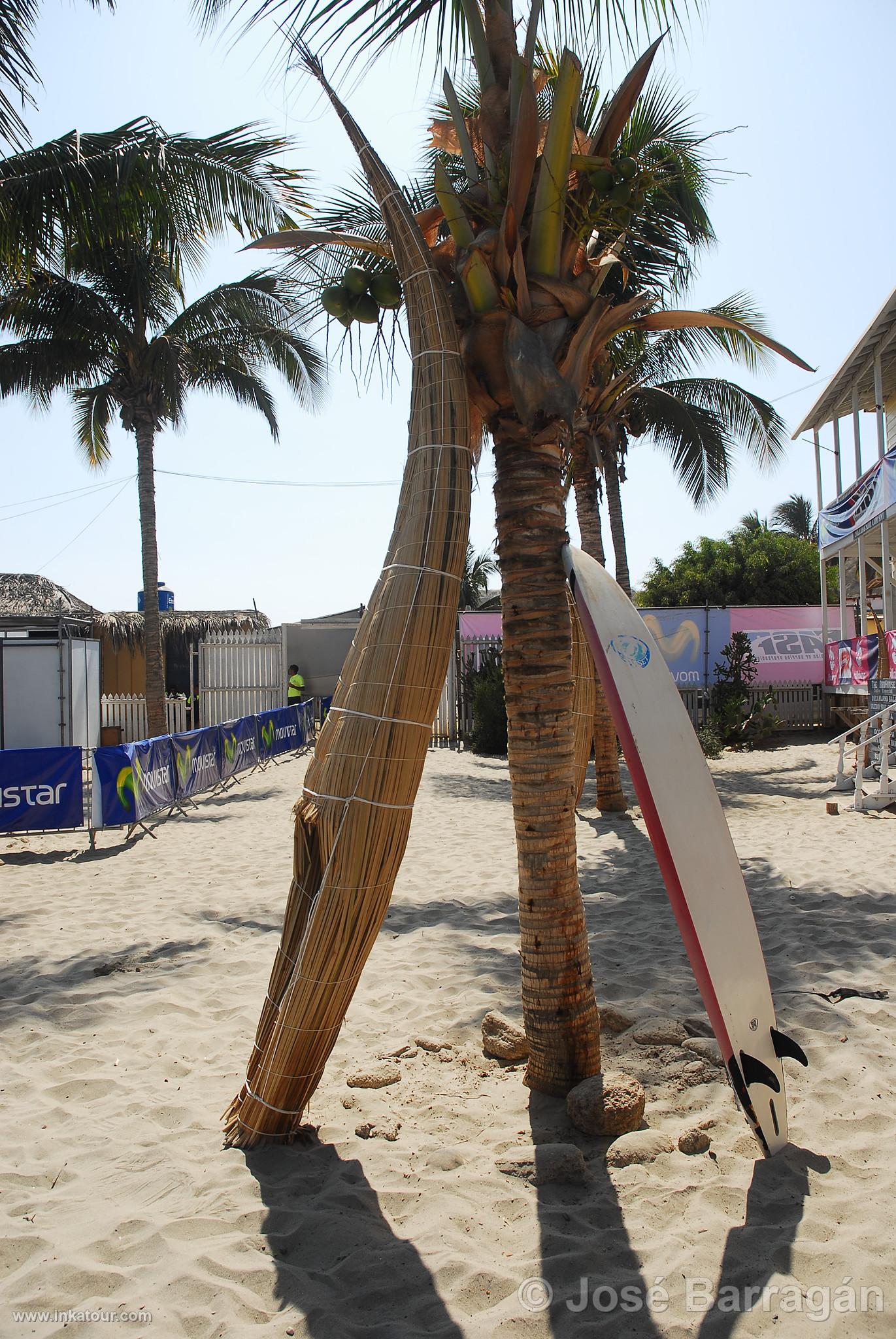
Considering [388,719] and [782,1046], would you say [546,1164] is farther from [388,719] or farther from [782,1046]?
[388,719]

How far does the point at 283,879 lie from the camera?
267 inches

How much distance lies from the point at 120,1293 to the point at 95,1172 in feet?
2.18

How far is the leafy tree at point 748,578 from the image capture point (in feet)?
82.3

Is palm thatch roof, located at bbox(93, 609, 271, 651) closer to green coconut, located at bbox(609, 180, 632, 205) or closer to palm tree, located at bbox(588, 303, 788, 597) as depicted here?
palm tree, located at bbox(588, 303, 788, 597)

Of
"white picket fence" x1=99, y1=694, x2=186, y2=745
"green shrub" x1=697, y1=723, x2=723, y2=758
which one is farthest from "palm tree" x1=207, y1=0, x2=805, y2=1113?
"white picket fence" x1=99, y1=694, x2=186, y2=745

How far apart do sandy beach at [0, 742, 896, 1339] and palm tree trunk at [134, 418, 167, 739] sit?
6.56m

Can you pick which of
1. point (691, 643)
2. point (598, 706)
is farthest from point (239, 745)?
point (691, 643)

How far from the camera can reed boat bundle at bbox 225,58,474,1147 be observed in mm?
2674

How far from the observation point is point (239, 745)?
1260 cm

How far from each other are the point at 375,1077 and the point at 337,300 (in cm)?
303

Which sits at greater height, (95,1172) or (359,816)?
(359,816)

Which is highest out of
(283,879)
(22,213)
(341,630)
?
(22,213)

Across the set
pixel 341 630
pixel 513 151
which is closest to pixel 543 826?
pixel 513 151

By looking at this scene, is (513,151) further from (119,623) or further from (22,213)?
(119,623)
